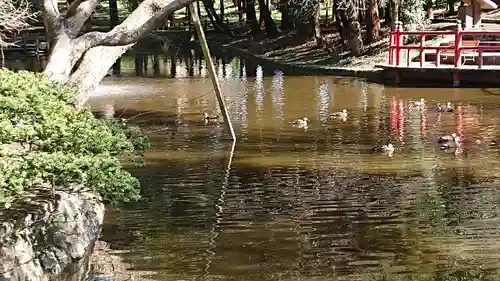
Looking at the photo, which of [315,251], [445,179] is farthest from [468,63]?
[315,251]

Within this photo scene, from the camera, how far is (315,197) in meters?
12.2

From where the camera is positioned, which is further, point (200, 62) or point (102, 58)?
point (200, 62)

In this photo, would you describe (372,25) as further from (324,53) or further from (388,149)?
(388,149)

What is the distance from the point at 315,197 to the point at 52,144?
5.20 metres

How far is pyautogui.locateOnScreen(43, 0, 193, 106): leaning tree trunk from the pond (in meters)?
1.97

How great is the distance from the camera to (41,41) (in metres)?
46.9

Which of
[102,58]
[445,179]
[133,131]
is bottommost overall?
[445,179]

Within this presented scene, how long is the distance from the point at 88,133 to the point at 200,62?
34.5 meters

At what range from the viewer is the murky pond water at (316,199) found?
29.5 ft

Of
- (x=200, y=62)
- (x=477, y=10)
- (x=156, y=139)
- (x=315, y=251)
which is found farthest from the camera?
(x=200, y=62)

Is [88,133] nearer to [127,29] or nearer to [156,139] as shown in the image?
[127,29]

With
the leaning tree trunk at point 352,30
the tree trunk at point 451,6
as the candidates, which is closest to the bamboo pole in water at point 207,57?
the leaning tree trunk at point 352,30

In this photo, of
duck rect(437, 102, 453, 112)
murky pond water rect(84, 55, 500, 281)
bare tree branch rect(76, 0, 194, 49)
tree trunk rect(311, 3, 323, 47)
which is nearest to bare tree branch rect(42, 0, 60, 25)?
bare tree branch rect(76, 0, 194, 49)

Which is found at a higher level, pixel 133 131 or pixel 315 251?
pixel 133 131
